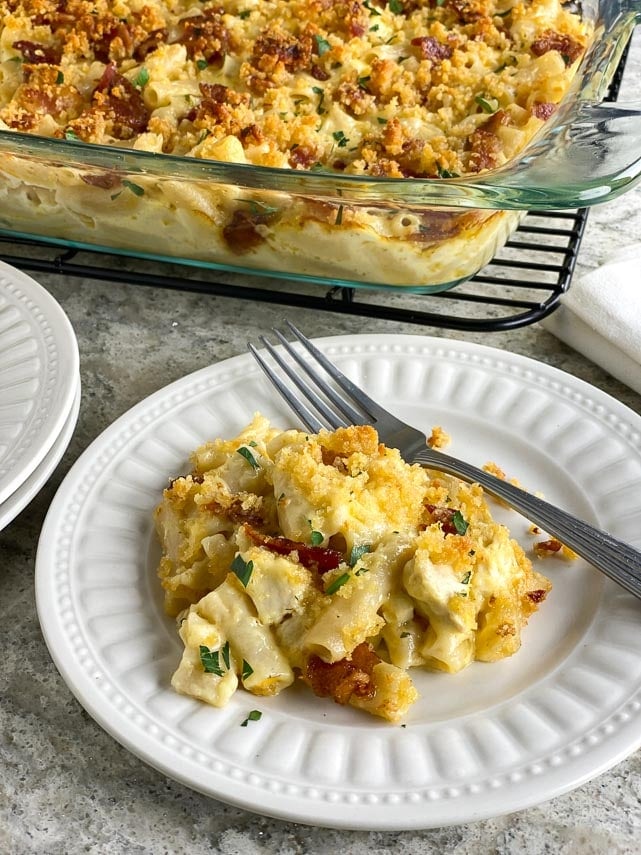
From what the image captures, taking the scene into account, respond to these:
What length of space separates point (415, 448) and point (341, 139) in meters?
0.78

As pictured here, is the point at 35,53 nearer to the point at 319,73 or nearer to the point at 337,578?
the point at 319,73

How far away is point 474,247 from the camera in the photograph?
1.84 meters

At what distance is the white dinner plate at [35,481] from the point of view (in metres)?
1.45

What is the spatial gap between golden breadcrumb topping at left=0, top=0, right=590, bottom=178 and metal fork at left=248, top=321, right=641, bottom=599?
47cm

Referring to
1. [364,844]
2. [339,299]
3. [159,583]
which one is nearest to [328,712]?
[364,844]

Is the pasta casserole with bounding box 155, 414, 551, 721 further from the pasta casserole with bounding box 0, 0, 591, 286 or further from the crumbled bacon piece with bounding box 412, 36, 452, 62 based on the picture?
the crumbled bacon piece with bounding box 412, 36, 452, 62

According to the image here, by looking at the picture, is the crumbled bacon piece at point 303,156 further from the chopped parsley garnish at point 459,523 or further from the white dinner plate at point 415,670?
the chopped parsley garnish at point 459,523

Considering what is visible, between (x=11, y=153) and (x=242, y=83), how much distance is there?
563 millimetres

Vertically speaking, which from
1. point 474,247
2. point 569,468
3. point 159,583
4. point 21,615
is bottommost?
point 21,615

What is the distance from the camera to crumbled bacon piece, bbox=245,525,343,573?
1.29 meters

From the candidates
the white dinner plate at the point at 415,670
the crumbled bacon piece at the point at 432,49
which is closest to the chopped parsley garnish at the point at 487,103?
the crumbled bacon piece at the point at 432,49

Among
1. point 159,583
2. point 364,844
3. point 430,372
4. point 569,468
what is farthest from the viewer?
point 430,372

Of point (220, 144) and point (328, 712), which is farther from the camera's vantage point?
point (220, 144)

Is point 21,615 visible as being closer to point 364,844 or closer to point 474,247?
point 364,844
